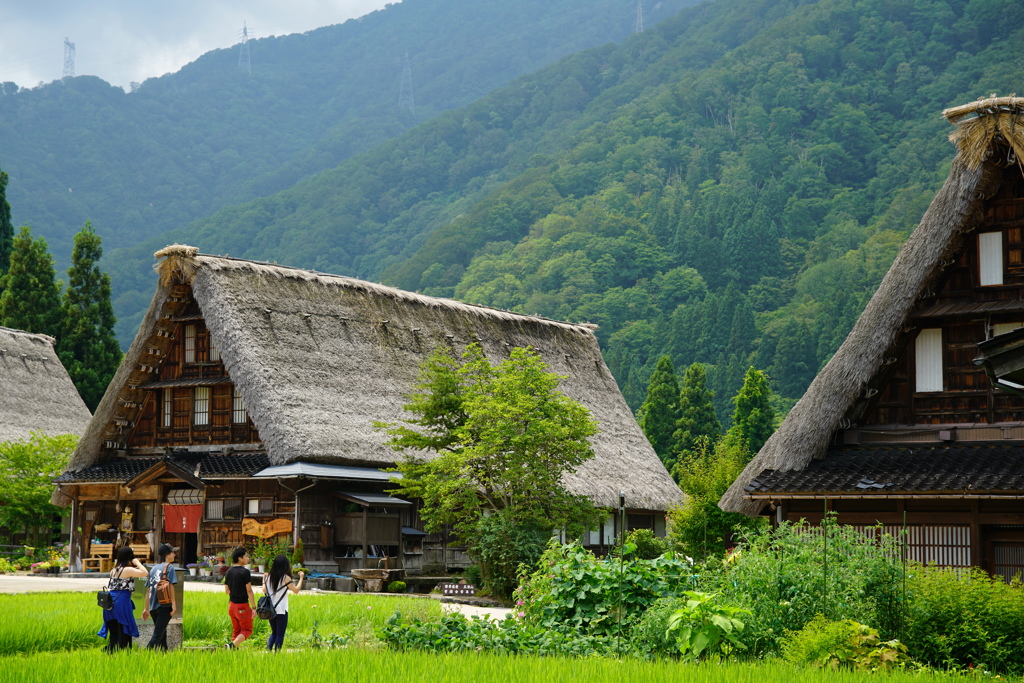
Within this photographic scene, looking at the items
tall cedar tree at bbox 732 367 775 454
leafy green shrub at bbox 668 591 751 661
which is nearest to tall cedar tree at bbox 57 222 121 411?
tall cedar tree at bbox 732 367 775 454

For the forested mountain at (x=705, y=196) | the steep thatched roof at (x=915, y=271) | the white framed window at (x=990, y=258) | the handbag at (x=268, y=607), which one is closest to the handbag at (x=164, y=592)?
the handbag at (x=268, y=607)

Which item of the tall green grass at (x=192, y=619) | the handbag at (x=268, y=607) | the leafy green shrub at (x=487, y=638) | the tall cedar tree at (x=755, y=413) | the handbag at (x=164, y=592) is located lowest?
the tall green grass at (x=192, y=619)

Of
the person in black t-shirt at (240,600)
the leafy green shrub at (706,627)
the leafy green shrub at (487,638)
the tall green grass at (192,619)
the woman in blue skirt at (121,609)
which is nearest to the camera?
the leafy green shrub at (706,627)

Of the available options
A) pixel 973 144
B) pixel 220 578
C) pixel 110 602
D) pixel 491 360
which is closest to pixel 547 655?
pixel 110 602

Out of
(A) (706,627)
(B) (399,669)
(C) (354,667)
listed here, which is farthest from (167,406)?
(A) (706,627)

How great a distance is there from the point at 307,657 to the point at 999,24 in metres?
77.9

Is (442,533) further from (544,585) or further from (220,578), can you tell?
(544,585)

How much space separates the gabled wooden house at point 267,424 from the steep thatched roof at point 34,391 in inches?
247

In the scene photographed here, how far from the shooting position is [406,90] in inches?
→ 5212

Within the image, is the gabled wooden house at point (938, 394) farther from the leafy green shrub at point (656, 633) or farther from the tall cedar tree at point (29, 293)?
the tall cedar tree at point (29, 293)

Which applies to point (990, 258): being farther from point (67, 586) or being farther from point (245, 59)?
point (245, 59)

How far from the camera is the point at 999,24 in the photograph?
2938 inches

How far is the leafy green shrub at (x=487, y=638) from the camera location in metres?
10.1

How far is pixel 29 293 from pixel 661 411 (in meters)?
25.3
